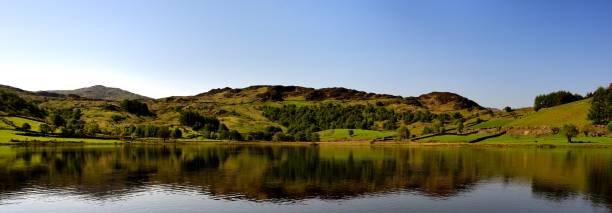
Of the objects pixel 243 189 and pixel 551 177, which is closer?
pixel 243 189

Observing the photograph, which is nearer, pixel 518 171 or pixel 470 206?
pixel 470 206

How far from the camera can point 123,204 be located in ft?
212

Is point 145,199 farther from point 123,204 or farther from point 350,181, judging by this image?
point 350,181

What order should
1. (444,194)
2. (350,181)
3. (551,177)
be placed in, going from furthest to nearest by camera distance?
(551,177), (350,181), (444,194)

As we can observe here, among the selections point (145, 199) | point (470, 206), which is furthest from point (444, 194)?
point (145, 199)

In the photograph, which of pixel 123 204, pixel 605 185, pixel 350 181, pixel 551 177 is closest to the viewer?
pixel 123 204

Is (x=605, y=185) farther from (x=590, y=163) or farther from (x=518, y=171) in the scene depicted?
(x=590, y=163)

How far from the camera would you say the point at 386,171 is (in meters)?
113

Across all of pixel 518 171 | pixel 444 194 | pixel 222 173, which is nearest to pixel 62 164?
pixel 222 173

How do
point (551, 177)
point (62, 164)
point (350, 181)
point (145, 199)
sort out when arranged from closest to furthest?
1. point (145, 199)
2. point (350, 181)
3. point (551, 177)
4. point (62, 164)

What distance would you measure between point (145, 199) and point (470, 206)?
46.0m

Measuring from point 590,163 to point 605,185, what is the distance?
47.5 metres

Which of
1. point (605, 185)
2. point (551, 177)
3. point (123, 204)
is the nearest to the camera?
point (123, 204)

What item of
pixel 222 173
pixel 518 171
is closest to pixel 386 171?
pixel 518 171
